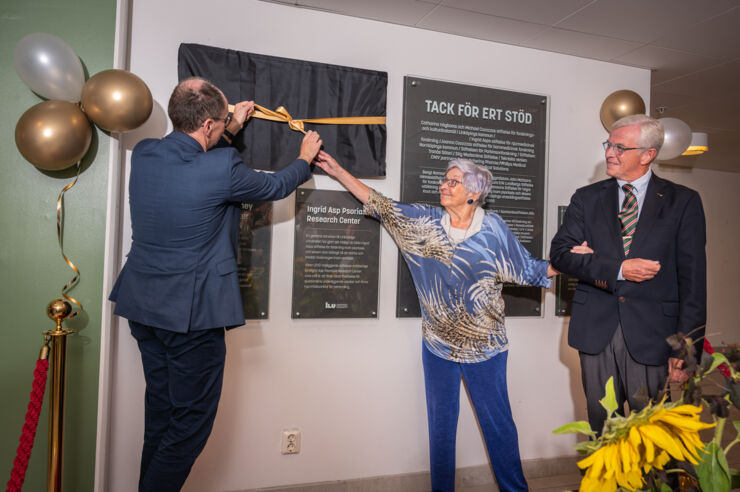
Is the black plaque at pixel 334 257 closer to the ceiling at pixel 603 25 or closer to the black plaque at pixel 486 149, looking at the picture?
the black plaque at pixel 486 149

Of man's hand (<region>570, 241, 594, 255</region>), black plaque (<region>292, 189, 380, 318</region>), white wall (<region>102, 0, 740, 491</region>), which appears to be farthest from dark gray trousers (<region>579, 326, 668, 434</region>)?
black plaque (<region>292, 189, 380, 318</region>)

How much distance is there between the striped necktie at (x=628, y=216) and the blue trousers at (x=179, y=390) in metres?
1.93

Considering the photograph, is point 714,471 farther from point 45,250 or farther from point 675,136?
point 675,136

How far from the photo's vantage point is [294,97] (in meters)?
2.41

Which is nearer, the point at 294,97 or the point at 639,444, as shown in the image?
the point at 639,444

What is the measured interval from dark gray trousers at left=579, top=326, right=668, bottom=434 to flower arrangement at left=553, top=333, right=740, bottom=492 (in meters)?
1.53

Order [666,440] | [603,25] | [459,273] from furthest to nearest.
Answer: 1. [603,25]
2. [459,273]
3. [666,440]

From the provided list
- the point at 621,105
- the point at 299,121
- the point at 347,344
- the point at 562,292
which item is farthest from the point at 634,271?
the point at 299,121

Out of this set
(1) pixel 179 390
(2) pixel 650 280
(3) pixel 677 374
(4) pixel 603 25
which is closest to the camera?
(3) pixel 677 374

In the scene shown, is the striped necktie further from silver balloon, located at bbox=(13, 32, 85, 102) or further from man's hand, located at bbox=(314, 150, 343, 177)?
silver balloon, located at bbox=(13, 32, 85, 102)

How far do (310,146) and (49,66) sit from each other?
115 centimetres

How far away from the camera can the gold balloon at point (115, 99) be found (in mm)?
1893

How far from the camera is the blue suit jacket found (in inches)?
70.2

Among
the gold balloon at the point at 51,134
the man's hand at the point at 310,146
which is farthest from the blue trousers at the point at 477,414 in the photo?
the gold balloon at the point at 51,134
